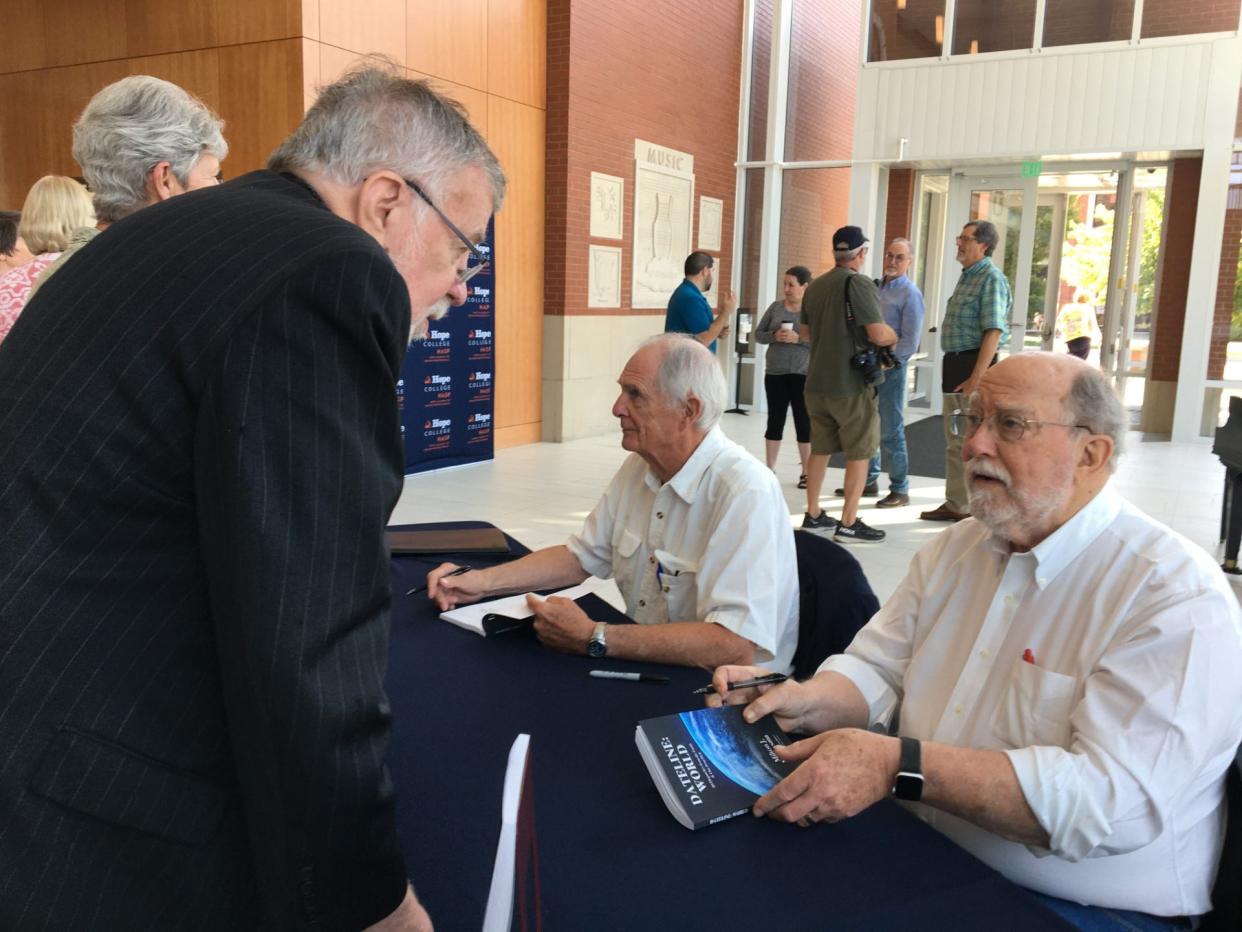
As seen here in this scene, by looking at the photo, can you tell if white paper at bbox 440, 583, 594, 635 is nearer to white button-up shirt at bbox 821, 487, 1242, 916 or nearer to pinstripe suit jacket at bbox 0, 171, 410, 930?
white button-up shirt at bbox 821, 487, 1242, 916

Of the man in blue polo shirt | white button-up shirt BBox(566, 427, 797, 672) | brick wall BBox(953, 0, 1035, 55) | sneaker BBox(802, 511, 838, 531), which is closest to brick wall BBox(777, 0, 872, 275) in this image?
brick wall BBox(953, 0, 1035, 55)

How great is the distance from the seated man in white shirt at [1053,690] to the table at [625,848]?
78 millimetres

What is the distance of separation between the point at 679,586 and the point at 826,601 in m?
0.31

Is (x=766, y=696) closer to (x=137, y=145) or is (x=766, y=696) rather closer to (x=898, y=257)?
(x=137, y=145)

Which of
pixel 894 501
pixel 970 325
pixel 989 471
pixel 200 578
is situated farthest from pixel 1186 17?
pixel 200 578

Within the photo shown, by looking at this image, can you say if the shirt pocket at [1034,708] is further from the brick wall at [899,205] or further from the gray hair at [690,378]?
the brick wall at [899,205]

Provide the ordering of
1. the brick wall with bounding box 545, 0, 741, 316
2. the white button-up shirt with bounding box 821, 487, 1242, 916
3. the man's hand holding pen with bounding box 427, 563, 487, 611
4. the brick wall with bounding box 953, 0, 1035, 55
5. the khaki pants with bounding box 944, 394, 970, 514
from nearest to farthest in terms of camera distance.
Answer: the white button-up shirt with bounding box 821, 487, 1242, 916
the man's hand holding pen with bounding box 427, 563, 487, 611
the khaki pants with bounding box 944, 394, 970, 514
the brick wall with bounding box 545, 0, 741, 316
the brick wall with bounding box 953, 0, 1035, 55

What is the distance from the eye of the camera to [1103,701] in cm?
125

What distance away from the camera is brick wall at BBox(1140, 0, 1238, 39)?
28.2 ft

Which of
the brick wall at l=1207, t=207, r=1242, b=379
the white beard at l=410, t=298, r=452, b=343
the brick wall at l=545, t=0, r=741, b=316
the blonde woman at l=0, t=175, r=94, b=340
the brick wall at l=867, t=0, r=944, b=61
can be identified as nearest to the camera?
the white beard at l=410, t=298, r=452, b=343

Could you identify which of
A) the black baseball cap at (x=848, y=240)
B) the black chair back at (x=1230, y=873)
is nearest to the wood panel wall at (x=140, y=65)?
the black baseball cap at (x=848, y=240)

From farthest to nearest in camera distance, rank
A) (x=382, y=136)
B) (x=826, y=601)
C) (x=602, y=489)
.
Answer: (x=602, y=489) → (x=826, y=601) → (x=382, y=136)

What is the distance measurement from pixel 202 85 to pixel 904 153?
6.87 meters

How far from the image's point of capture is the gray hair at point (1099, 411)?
145 centimetres
